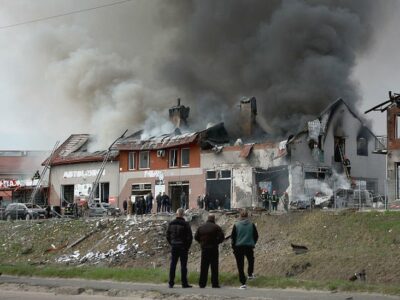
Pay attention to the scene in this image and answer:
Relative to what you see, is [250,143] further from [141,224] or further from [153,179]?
[141,224]

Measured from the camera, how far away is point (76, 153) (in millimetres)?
60500

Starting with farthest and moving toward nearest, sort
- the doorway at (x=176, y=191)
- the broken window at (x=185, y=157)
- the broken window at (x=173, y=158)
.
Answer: the broken window at (x=173, y=158) → the broken window at (x=185, y=157) → the doorway at (x=176, y=191)

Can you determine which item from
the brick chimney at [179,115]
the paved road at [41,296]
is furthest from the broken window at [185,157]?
the paved road at [41,296]

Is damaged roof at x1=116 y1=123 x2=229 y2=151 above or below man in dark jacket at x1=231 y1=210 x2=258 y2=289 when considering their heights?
above

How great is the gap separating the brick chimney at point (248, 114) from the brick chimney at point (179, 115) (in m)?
5.60

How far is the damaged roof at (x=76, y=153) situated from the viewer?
57.6 m

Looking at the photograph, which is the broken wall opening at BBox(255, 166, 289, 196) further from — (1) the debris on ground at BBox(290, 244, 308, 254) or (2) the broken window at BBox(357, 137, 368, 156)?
(1) the debris on ground at BBox(290, 244, 308, 254)

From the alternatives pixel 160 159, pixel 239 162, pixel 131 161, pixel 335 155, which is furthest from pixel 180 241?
pixel 131 161

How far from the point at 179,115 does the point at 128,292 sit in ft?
135

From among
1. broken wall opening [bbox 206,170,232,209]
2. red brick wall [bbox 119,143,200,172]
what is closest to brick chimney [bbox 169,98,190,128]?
red brick wall [bbox 119,143,200,172]

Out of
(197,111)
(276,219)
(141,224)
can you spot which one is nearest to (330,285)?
(276,219)

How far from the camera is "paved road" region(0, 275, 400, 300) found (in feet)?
44.8

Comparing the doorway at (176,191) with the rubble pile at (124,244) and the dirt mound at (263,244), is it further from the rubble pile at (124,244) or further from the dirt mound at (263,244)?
the rubble pile at (124,244)

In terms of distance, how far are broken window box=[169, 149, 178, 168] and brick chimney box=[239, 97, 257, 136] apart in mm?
5500
